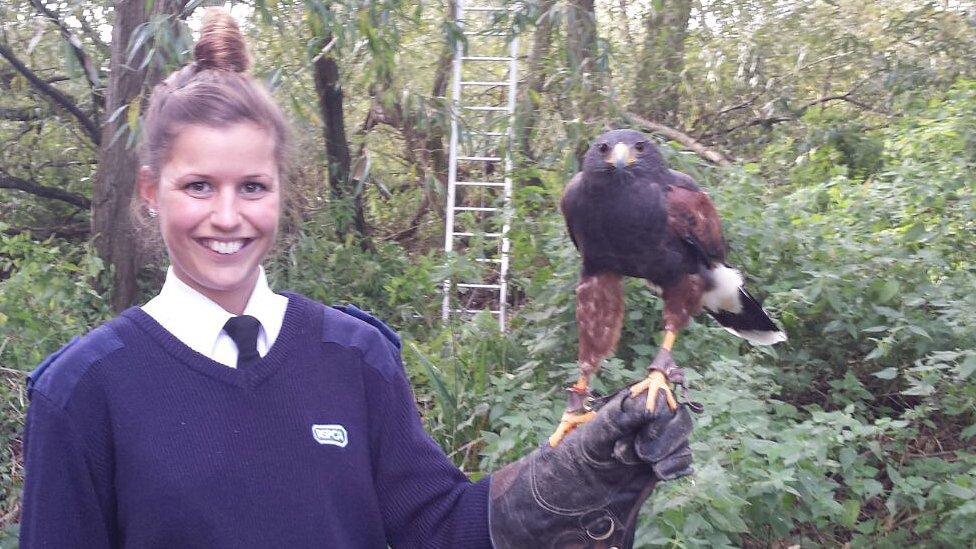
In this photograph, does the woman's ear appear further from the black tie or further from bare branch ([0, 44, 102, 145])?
bare branch ([0, 44, 102, 145])

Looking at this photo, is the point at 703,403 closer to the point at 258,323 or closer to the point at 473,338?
the point at 473,338

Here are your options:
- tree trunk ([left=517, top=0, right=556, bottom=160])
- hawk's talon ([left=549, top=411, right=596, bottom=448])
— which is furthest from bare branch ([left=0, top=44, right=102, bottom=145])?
hawk's talon ([left=549, top=411, right=596, bottom=448])

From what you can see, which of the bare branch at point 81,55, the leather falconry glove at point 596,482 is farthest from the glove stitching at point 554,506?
the bare branch at point 81,55

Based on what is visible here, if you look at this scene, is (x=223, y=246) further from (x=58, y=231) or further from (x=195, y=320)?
(x=58, y=231)

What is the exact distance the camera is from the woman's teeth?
146 centimetres

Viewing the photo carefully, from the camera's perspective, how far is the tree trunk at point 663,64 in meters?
6.85

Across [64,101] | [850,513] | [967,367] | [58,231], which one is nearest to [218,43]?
[850,513]

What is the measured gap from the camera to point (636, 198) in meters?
2.32

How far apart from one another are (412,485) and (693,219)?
1.15 metres

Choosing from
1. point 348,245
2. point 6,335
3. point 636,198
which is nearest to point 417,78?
point 348,245

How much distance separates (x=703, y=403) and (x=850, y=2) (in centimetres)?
543

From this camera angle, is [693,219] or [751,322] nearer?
[693,219]

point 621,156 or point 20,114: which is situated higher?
point 621,156

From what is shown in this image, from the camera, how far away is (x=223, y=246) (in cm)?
146
